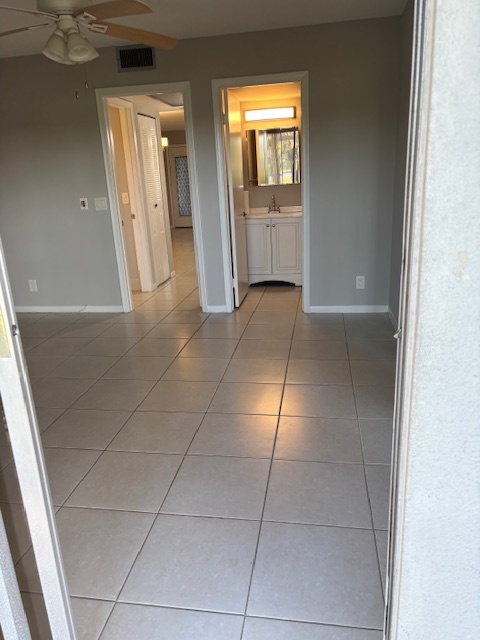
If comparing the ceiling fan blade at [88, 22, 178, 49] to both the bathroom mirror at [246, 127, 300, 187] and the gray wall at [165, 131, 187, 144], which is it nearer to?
the bathroom mirror at [246, 127, 300, 187]

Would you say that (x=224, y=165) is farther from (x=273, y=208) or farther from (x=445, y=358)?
(x=445, y=358)

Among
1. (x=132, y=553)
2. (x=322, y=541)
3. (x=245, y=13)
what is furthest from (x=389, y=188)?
(x=132, y=553)

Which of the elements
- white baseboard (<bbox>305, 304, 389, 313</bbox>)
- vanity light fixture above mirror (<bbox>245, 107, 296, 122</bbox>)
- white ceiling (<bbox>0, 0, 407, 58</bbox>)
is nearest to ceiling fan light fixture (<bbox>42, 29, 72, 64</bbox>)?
white ceiling (<bbox>0, 0, 407, 58</bbox>)

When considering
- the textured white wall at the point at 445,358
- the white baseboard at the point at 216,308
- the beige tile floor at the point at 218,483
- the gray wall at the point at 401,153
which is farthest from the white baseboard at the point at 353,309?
the textured white wall at the point at 445,358

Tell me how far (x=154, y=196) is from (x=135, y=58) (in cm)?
197

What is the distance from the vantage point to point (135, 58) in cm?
420

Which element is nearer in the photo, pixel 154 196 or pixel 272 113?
pixel 272 113

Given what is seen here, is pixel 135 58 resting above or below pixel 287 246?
above

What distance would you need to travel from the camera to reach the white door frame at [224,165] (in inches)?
161

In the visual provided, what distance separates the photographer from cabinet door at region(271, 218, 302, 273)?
556cm

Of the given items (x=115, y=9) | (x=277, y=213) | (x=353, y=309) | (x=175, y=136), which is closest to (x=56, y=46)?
(x=115, y=9)

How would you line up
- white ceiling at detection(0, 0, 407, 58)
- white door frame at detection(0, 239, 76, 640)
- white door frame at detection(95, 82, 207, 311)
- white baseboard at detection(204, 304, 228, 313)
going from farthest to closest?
1. white baseboard at detection(204, 304, 228, 313)
2. white door frame at detection(95, 82, 207, 311)
3. white ceiling at detection(0, 0, 407, 58)
4. white door frame at detection(0, 239, 76, 640)

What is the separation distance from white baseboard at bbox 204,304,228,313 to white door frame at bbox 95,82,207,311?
48 millimetres

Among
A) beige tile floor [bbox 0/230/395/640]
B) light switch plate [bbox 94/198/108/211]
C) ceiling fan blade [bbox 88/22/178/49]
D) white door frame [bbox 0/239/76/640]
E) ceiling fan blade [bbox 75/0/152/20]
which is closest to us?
white door frame [bbox 0/239/76/640]
